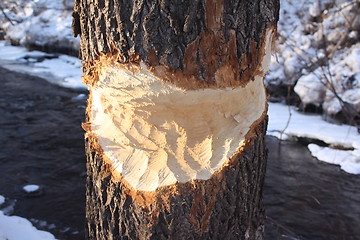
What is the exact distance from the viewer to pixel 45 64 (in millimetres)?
8242

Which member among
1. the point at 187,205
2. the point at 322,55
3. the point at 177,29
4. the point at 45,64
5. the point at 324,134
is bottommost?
the point at 324,134

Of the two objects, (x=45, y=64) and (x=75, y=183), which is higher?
(x=45, y=64)

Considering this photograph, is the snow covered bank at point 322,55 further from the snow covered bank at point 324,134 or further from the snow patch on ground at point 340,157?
the snow patch on ground at point 340,157

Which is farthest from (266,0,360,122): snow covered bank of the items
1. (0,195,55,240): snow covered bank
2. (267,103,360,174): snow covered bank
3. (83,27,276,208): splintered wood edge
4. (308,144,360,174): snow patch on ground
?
(83,27,276,208): splintered wood edge

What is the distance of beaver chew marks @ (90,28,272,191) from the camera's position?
3.37 ft

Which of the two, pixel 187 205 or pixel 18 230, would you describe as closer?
pixel 187 205

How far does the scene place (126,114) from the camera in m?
1.10

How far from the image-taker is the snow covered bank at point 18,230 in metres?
2.62

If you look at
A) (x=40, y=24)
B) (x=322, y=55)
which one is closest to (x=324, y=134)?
(x=322, y=55)

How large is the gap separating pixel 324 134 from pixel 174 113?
421 centimetres

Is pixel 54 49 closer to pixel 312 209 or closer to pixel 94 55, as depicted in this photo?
pixel 312 209

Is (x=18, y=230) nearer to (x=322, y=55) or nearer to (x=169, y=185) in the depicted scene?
(x=169, y=185)

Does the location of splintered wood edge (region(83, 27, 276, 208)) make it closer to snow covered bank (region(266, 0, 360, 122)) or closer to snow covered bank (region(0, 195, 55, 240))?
snow covered bank (region(0, 195, 55, 240))

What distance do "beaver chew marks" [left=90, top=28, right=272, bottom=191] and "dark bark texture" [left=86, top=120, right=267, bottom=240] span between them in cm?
4
